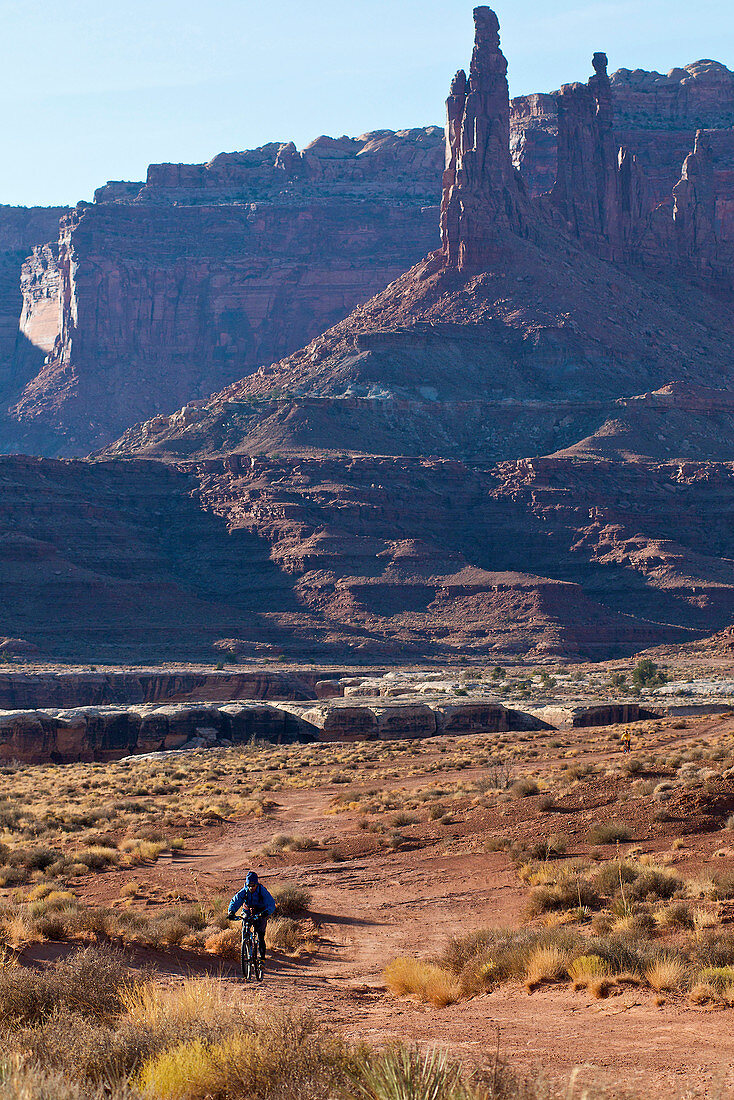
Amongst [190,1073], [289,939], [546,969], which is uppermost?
[190,1073]

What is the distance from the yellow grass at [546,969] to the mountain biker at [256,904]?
3.03 m

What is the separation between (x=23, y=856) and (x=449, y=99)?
13732 centimetres

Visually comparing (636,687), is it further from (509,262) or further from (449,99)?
(449,99)

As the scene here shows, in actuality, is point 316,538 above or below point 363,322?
below

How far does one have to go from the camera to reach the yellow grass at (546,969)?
15016 millimetres

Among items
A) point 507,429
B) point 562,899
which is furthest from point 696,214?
point 562,899

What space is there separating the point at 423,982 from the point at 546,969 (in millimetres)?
1289

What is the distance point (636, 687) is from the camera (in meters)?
68.2

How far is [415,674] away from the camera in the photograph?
77.3m

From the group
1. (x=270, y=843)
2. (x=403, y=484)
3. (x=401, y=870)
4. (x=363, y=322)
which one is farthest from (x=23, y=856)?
(x=363, y=322)

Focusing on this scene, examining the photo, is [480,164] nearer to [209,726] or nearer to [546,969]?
[209,726]

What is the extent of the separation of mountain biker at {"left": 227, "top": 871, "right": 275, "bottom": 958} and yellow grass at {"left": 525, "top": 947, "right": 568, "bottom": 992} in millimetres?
3026

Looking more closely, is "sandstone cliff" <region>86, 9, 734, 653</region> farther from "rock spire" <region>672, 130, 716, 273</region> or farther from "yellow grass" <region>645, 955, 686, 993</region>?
"yellow grass" <region>645, 955, 686, 993</region>

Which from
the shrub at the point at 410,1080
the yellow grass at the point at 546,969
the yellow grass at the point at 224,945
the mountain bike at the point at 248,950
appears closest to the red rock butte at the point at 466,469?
the yellow grass at the point at 224,945
